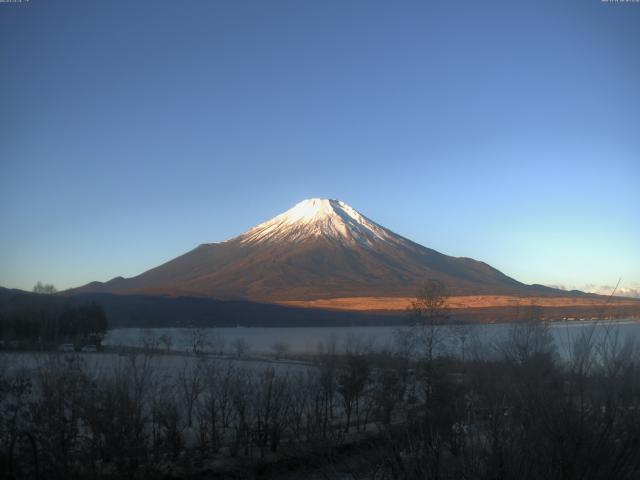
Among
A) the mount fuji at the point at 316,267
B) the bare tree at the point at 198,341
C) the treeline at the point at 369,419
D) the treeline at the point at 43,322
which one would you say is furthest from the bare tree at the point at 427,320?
the mount fuji at the point at 316,267

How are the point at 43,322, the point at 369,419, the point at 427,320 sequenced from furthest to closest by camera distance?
the point at 427,320, the point at 43,322, the point at 369,419

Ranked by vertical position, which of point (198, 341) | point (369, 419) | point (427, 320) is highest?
point (427, 320)

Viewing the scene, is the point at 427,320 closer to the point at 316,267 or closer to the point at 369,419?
the point at 369,419

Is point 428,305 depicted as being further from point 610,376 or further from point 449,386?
point 610,376

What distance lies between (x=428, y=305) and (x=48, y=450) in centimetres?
1653

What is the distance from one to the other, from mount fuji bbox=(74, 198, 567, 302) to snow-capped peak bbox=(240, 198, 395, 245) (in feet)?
0.64

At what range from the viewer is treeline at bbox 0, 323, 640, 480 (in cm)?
477

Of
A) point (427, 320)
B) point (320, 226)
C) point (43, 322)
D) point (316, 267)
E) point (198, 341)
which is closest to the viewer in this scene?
point (43, 322)

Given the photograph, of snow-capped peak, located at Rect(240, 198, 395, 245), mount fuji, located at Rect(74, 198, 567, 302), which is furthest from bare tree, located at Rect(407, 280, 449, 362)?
snow-capped peak, located at Rect(240, 198, 395, 245)

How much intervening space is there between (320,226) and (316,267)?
23093mm

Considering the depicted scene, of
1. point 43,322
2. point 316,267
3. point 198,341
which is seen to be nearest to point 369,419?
point 43,322

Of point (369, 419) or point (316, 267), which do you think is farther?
point (316, 267)

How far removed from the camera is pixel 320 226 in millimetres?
122375

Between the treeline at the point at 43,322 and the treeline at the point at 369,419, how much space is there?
5.50 metres
